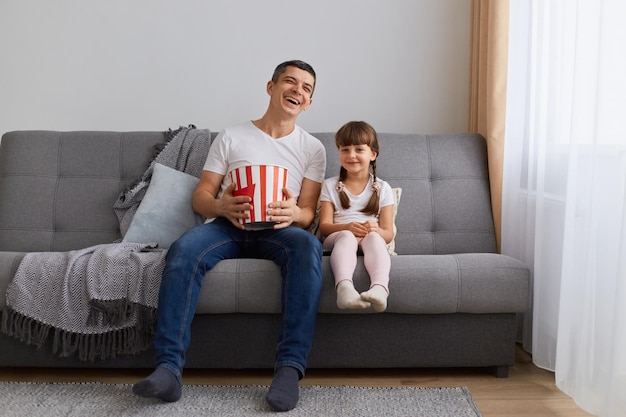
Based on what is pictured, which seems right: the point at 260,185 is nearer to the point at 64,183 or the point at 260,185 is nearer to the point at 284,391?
the point at 284,391

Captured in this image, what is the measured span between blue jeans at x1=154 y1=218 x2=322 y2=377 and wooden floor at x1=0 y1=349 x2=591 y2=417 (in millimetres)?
242

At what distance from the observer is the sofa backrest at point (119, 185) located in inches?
97.0

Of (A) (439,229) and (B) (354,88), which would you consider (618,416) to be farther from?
(B) (354,88)

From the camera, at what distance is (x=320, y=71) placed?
9.78 feet

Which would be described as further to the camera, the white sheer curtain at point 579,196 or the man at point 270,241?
the man at point 270,241

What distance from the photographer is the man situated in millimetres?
1733

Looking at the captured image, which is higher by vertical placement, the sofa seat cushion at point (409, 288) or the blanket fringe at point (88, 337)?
the sofa seat cushion at point (409, 288)

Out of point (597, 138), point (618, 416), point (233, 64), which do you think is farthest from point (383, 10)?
point (618, 416)

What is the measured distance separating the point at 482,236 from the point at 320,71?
115cm

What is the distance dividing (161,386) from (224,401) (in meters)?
0.22

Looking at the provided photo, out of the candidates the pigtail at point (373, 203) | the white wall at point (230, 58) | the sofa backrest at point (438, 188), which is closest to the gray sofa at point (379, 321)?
the pigtail at point (373, 203)

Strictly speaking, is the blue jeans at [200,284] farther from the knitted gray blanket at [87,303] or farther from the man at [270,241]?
the knitted gray blanket at [87,303]

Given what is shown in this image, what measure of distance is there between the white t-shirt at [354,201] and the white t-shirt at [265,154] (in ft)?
0.34

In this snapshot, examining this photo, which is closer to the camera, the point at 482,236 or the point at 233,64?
the point at 482,236
